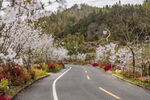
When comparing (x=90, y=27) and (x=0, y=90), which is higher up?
(x=90, y=27)

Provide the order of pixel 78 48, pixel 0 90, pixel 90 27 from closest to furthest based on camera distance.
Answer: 1. pixel 0 90
2. pixel 78 48
3. pixel 90 27

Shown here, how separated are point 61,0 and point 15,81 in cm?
570

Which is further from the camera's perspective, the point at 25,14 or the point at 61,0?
the point at 25,14

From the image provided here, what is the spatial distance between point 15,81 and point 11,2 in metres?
4.79

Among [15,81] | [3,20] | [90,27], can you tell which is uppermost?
[90,27]

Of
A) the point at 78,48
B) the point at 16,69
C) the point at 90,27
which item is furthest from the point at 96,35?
the point at 16,69

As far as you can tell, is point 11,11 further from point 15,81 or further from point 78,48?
point 78,48

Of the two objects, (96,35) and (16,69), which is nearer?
(16,69)

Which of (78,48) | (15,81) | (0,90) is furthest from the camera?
(78,48)

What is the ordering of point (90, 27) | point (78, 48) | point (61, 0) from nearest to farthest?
point (61, 0)
point (78, 48)
point (90, 27)

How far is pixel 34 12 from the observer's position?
10.5 meters

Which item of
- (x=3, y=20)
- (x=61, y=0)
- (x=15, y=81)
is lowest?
(x=15, y=81)

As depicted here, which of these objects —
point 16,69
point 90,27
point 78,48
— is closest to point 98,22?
point 90,27

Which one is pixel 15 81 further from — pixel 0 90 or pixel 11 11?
pixel 11 11
